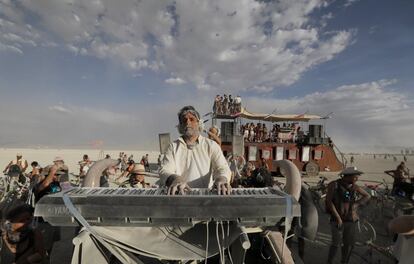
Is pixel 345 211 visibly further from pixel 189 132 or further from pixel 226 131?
pixel 226 131

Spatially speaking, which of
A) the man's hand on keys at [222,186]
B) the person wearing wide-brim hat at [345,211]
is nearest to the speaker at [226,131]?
the person wearing wide-brim hat at [345,211]

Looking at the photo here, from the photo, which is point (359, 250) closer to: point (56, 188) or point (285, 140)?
point (56, 188)

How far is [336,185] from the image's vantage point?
492cm

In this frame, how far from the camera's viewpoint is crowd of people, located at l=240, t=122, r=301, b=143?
18.9 m

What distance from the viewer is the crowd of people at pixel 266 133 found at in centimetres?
1894

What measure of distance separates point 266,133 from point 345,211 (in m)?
14.8

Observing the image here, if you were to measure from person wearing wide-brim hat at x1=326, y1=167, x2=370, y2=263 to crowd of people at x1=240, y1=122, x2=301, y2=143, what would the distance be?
13786mm

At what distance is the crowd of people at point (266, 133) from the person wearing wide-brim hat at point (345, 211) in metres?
13.8

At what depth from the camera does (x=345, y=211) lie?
4.67 m

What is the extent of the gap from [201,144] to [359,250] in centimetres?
458

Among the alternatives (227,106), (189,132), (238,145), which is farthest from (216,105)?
(189,132)

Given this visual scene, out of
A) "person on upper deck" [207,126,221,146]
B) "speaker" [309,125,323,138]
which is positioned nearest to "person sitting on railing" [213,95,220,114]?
"speaker" [309,125,323,138]

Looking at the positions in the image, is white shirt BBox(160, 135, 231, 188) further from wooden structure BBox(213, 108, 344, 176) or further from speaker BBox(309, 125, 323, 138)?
speaker BBox(309, 125, 323, 138)

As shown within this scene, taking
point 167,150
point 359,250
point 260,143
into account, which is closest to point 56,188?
point 167,150
